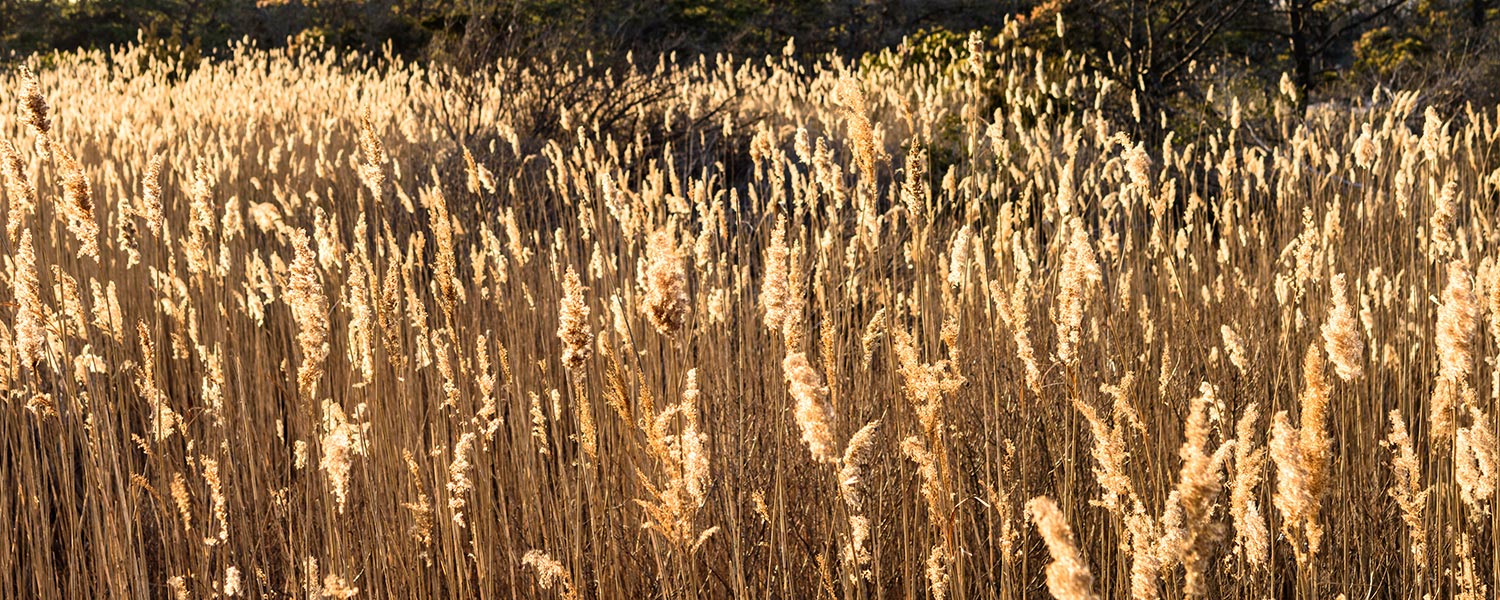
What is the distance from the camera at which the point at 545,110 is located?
242 inches

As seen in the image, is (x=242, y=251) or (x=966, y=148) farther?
(x=966, y=148)

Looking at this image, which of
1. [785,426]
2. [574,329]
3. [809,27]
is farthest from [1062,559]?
[809,27]

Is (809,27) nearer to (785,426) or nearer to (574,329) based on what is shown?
(785,426)

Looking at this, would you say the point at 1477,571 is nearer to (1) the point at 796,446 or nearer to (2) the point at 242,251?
(1) the point at 796,446

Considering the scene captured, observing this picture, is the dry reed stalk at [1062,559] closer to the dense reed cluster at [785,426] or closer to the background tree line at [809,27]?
the dense reed cluster at [785,426]

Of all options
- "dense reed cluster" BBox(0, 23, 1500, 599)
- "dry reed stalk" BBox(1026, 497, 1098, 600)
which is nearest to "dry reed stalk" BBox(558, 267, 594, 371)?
"dense reed cluster" BBox(0, 23, 1500, 599)

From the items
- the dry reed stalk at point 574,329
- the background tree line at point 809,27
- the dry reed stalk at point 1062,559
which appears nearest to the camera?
the dry reed stalk at point 1062,559

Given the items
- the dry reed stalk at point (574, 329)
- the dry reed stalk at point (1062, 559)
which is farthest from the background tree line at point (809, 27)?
the dry reed stalk at point (1062, 559)

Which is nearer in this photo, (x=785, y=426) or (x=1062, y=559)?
(x=1062, y=559)

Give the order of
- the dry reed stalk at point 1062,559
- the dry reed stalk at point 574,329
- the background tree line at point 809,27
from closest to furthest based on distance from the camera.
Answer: the dry reed stalk at point 1062,559, the dry reed stalk at point 574,329, the background tree line at point 809,27

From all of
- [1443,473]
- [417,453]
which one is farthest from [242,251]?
[1443,473]

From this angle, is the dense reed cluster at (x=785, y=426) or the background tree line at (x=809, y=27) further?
the background tree line at (x=809, y=27)

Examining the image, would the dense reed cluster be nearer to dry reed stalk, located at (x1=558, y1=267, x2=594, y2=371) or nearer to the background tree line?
dry reed stalk, located at (x1=558, y1=267, x2=594, y2=371)

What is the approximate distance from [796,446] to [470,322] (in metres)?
1.37
